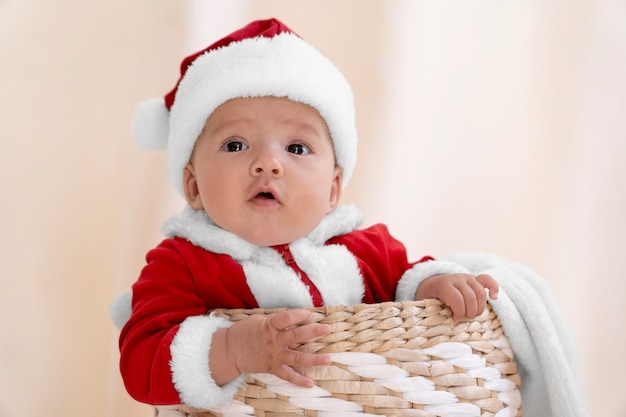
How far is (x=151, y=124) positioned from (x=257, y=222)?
0.35 meters

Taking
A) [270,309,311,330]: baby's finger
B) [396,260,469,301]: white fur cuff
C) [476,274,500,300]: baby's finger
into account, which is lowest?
[270,309,311,330]: baby's finger

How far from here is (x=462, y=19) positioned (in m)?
1.82

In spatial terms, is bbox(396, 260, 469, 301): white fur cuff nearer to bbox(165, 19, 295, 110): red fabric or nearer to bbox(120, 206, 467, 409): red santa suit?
bbox(120, 206, 467, 409): red santa suit

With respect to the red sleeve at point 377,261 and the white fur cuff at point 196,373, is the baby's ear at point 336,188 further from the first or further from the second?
the white fur cuff at point 196,373

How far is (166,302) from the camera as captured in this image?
1.11 metres

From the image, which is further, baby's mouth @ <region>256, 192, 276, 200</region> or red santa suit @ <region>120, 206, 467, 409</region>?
baby's mouth @ <region>256, 192, 276, 200</region>

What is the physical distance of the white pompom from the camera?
4.56 feet

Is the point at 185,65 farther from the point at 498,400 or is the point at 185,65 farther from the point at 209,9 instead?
the point at 498,400

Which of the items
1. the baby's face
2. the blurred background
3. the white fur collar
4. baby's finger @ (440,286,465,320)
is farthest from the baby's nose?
the blurred background

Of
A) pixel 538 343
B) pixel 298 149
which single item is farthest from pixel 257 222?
Answer: pixel 538 343

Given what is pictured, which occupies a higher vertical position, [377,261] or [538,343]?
[377,261]

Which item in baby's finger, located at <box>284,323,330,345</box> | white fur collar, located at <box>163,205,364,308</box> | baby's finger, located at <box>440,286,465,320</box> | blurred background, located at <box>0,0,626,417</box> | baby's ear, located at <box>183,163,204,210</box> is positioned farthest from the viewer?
blurred background, located at <box>0,0,626,417</box>

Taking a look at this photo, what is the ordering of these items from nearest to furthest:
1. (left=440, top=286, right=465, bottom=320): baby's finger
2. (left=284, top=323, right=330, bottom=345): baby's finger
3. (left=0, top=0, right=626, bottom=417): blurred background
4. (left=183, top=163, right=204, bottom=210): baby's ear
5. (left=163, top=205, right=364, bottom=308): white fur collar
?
1. (left=284, top=323, right=330, bottom=345): baby's finger
2. (left=440, top=286, right=465, bottom=320): baby's finger
3. (left=163, top=205, right=364, bottom=308): white fur collar
4. (left=183, top=163, right=204, bottom=210): baby's ear
5. (left=0, top=0, right=626, bottom=417): blurred background

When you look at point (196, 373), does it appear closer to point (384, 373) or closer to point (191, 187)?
point (384, 373)
